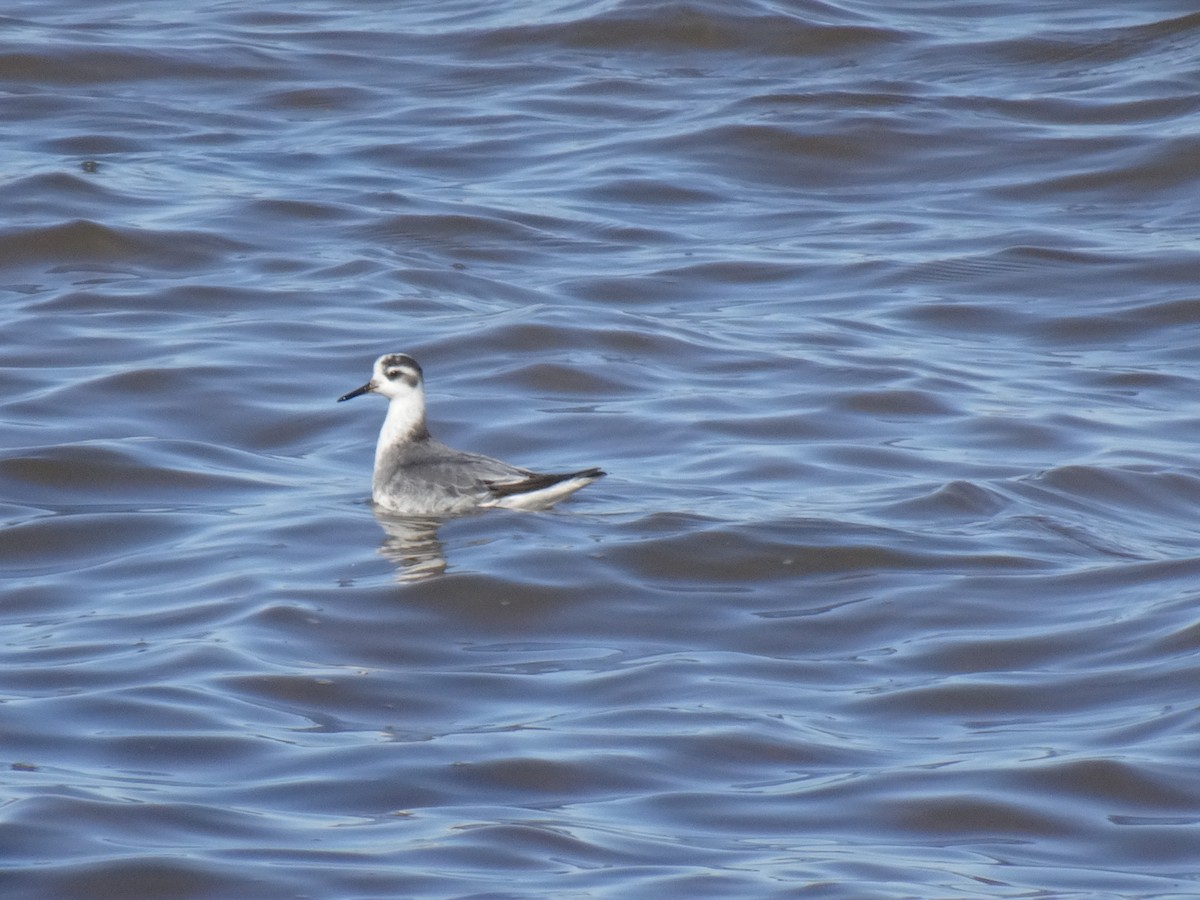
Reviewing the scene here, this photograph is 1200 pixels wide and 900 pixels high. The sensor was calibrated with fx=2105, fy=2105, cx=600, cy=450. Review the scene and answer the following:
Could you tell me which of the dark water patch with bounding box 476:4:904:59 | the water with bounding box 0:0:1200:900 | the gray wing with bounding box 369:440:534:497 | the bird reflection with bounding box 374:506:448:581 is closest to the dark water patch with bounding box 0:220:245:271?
the water with bounding box 0:0:1200:900

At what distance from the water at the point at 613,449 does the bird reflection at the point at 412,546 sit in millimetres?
36

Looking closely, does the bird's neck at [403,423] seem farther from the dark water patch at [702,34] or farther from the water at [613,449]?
the dark water patch at [702,34]

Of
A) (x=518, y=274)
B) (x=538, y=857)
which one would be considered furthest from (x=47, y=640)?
(x=518, y=274)

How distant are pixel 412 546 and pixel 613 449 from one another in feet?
5.68

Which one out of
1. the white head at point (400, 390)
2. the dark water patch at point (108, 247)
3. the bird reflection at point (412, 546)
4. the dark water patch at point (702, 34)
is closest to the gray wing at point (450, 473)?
the bird reflection at point (412, 546)

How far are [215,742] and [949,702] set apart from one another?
261 centimetres

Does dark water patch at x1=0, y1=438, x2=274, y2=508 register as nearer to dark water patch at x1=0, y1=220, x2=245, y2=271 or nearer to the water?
the water

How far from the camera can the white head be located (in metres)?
10.9

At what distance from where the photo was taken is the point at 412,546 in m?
9.73

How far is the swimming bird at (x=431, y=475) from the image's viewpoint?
10039 mm

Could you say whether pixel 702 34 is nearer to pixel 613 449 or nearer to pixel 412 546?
pixel 613 449

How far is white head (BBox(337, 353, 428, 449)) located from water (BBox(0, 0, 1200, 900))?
1.36 feet

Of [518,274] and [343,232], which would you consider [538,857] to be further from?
[343,232]

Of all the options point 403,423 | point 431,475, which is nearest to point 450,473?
point 431,475
